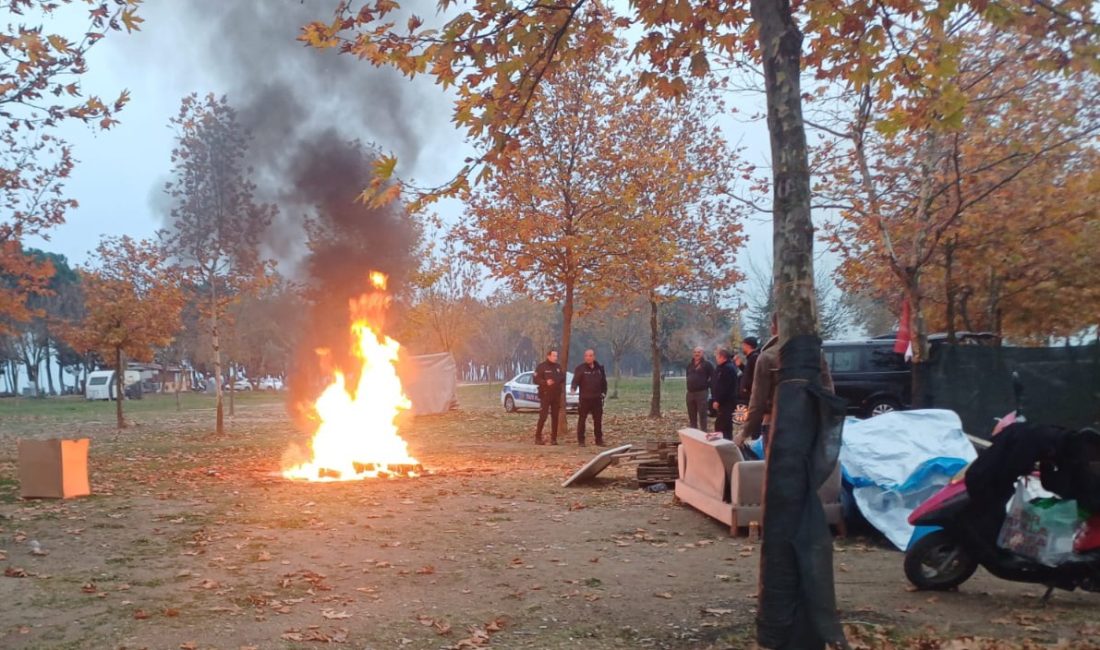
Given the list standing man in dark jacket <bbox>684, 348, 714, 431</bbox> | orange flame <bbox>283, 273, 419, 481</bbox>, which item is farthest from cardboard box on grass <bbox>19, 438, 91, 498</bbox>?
standing man in dark jacket <bbox>684, 348, 714, 431</bbox>

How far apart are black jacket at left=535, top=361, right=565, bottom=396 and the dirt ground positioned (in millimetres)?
5977

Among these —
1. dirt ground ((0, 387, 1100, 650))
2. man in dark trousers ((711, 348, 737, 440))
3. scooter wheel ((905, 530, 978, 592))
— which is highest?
man in dark trousers ((711, 348, 737, 440))

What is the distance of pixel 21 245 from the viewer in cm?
1675

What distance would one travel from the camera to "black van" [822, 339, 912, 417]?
62.4 ft

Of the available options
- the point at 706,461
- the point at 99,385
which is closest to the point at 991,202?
the point at 706,461

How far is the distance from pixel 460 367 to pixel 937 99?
8470 centimetres

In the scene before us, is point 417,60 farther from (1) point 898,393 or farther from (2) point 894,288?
(2) point 894,288

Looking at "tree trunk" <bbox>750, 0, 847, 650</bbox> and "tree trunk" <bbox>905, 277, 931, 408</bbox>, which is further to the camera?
"tree trunk" <bbox>905, 277, 931, 408</bbox>

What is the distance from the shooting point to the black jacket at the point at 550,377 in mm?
18031

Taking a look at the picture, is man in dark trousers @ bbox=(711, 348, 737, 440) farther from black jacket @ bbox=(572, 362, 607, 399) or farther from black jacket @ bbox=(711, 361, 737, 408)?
black jacket @ bbox=(572, 362, 607, 399)

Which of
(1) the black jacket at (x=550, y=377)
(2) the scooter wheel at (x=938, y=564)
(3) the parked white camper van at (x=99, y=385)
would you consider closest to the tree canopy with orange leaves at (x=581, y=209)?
(1) the black jacket at (x=550, y=377)

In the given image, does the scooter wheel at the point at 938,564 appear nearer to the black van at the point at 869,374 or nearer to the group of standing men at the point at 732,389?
the group of standing men at the point at 732,389

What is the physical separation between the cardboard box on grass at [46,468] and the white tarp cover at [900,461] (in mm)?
8916

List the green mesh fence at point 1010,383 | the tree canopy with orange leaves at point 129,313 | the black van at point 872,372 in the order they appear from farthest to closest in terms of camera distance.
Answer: the tree canopy with orange leaves at point 129,313 → the black van at point 872,372 → the green mesh fence at point 1010,383
